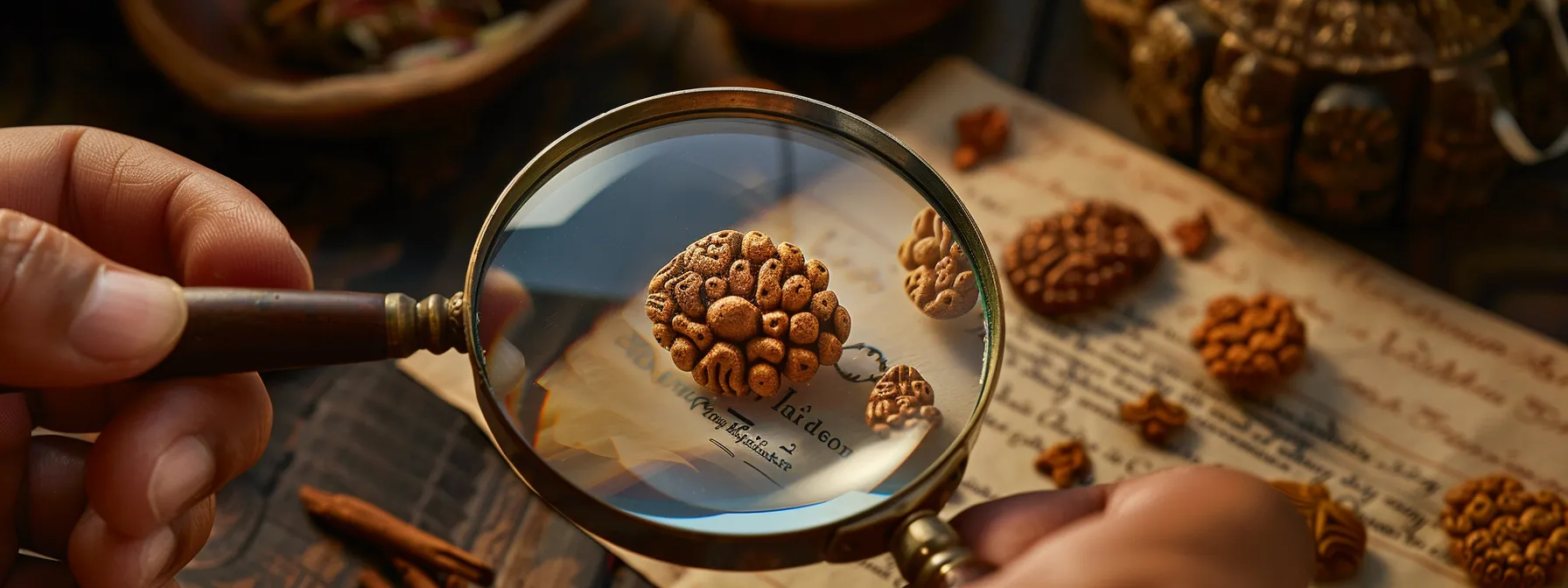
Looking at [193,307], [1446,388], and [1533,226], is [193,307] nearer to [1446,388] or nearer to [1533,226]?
[1446,388]

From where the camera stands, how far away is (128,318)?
616 millimetres

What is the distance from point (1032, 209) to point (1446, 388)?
39 cm

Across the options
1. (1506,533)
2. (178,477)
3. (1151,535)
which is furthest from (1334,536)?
(178,477)

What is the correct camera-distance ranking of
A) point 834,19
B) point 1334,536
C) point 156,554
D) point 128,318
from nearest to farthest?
point 128,318
point 156,554
point 1334,536
point 834,19

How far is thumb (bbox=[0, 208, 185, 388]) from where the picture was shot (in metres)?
0.61

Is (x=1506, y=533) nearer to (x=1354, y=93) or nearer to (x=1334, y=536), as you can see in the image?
(x=1334, y=536)

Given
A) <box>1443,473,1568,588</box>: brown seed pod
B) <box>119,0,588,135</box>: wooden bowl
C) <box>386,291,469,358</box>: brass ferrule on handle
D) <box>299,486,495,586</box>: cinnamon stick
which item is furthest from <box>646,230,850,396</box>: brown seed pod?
<box>1443,473,1568,588</box>: brown seed pod

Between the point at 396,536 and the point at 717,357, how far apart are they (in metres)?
0.41

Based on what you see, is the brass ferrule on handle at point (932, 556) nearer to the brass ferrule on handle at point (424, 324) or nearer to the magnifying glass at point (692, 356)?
the magnifying glass at point (692, 356)

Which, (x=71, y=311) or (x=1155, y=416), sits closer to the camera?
(x=71, y=311)

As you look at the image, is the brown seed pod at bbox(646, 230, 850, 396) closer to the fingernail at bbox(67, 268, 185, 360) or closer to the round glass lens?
the round glass lens

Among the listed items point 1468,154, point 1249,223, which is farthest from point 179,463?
point 1468,154

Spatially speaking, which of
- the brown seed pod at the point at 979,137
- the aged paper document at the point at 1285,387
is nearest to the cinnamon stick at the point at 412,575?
the aged paper document at the point at 1285,387

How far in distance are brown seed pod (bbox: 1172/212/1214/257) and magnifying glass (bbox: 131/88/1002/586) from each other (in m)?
0.46
